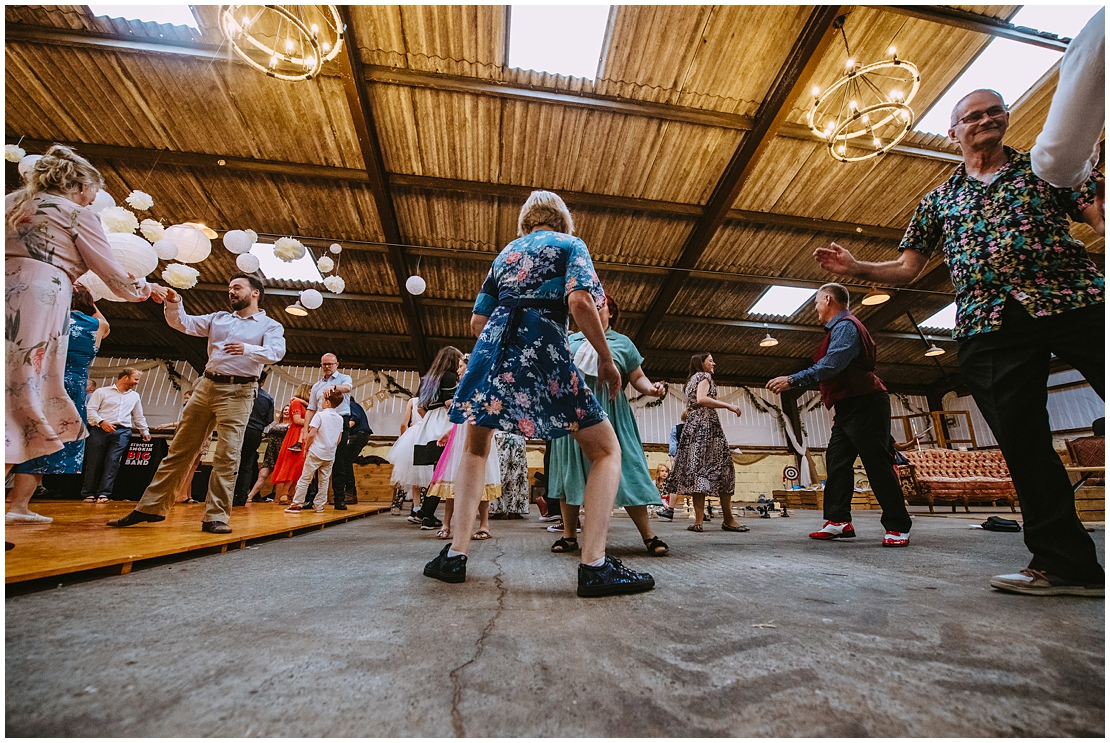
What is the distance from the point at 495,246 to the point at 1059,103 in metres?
8.39

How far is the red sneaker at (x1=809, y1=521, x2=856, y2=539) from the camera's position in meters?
3.16

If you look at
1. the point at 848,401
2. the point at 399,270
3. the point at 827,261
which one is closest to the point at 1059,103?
the point at 827,261

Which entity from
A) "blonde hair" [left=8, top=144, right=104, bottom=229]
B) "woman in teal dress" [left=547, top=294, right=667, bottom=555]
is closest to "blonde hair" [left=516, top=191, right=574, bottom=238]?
"woman in teal dress" [left=547, top=294, right=667, bottom=555]

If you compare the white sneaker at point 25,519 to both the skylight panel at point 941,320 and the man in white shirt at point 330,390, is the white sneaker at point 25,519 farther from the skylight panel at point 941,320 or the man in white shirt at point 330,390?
the skylight panel at point 941,320

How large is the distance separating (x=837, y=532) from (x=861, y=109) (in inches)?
213

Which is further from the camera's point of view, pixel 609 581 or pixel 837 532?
pixel 837 532

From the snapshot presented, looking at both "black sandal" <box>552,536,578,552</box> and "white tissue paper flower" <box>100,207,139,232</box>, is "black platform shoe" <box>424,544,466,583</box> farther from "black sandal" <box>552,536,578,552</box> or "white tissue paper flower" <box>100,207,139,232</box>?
"white tissue paper flower" <box>100,207,139,232</box>

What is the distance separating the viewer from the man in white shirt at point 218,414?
272cm

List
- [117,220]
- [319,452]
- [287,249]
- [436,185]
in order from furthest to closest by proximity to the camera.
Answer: [436,185] → [287,249] → [319,452] → [117,220]

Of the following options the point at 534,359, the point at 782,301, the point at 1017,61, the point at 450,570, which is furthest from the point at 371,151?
the point at 782,301

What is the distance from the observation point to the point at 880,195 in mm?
7816

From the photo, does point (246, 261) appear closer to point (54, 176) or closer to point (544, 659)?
point (54, 176)

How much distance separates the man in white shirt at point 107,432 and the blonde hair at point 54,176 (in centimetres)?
480

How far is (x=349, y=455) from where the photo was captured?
633cm
